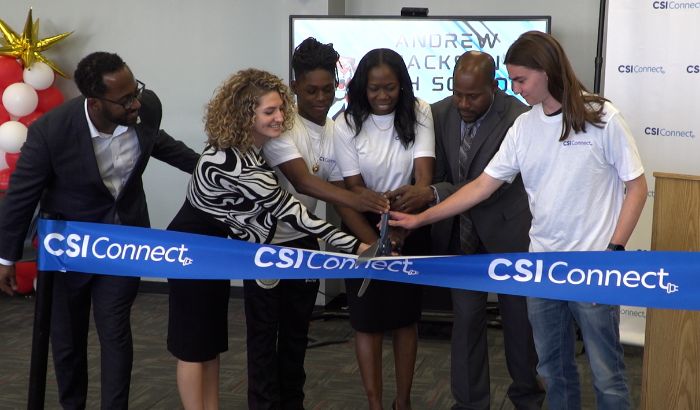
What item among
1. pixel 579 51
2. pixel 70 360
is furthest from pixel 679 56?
pixel 70 360

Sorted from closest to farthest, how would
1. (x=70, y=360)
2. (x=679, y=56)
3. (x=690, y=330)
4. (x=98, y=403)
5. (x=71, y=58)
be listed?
(x=690, y=330) < (x=70, y=360) < (x=98, y=403) < (x=679, y=56) < (x=71, y=58)

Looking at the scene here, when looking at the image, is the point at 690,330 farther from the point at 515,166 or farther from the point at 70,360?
the point at 70,360

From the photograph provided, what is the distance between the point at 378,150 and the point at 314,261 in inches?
22.6

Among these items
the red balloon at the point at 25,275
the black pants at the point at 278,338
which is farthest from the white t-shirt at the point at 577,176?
the red balloon at the point at 25,275

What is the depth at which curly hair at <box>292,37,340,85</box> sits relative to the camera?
333 centimetres

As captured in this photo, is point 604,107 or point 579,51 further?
point 579,51

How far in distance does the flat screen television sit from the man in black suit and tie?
1767 mm

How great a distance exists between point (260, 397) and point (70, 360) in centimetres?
77

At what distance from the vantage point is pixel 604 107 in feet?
9.23

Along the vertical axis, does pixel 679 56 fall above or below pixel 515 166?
above

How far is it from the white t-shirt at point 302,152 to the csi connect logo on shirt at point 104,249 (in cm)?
42

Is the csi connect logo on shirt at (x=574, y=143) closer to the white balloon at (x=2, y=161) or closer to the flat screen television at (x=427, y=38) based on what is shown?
the flat screen television at (x=427, y=38)

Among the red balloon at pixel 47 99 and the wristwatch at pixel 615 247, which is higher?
the red balloon at pixel 47 99

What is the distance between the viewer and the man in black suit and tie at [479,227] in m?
3.39
